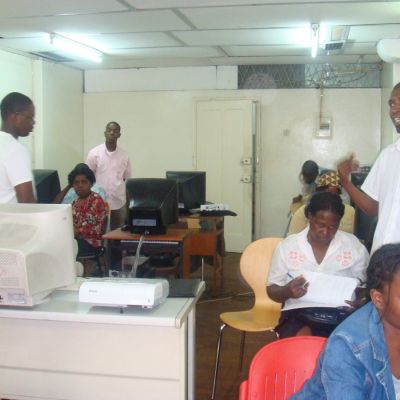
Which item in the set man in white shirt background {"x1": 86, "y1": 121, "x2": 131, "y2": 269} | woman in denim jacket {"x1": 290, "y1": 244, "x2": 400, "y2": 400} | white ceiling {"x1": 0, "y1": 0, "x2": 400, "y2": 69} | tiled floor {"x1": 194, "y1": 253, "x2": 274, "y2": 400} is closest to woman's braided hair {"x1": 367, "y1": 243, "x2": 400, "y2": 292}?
woman in denim jacket {"x1": 290, "y1": 244, "x2": 400, "y2": 400}

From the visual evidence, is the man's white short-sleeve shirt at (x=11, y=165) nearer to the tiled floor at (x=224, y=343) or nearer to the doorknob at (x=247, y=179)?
the tiled floor at (x=224, y=343)

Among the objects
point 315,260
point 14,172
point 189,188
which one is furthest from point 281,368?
point 189,188

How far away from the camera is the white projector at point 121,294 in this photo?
197 cm

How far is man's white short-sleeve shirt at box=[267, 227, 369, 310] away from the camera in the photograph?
8.38ft

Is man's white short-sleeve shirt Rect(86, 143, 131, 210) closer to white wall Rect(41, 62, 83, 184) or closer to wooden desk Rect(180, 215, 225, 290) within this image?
white wall Rect(41, 62, 83, 184)

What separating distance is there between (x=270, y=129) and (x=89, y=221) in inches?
134

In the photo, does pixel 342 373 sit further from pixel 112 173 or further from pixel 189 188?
pixel 112 173

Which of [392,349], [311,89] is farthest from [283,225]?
[392,349]

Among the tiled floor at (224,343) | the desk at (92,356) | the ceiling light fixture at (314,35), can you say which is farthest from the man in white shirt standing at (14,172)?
the ceiling light fixture at (314,35)

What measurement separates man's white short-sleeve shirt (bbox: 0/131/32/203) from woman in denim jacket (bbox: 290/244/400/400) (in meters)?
1.93

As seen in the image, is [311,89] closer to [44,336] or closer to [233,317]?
[233,317]

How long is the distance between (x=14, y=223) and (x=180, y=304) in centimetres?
70

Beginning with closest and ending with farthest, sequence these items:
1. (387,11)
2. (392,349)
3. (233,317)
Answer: (392,349) → (233,317) → (387,11)

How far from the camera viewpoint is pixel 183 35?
5.33 metres
